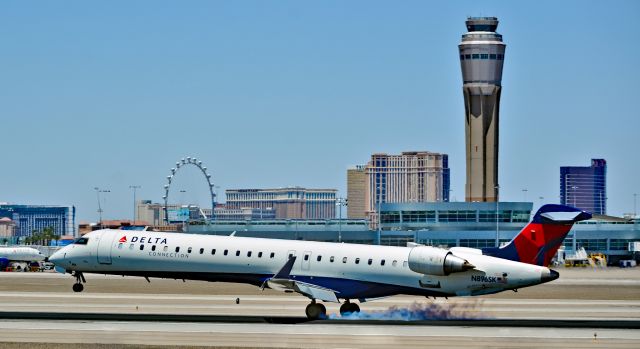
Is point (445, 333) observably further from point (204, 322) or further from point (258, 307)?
point (258, 307)

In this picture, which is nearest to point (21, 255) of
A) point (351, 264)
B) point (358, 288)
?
point (351, 264)

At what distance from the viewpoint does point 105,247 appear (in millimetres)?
58906

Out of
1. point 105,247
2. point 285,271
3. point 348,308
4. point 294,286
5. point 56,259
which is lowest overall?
point 348,308

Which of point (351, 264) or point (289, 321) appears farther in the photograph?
point (351, 264)

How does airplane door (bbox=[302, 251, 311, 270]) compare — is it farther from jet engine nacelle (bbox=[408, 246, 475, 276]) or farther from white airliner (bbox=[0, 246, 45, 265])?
white airliner (bbox=[0, 246, 45, 265])

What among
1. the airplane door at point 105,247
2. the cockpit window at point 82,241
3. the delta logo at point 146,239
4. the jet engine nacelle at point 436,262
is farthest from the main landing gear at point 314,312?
the cockpit window at point 82,241

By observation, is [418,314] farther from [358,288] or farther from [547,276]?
[547,276]

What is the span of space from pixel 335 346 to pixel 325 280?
38.7ft

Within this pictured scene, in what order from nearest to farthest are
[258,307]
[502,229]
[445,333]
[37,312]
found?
[445,333]
[37,312]
[258,307]
[502,229]

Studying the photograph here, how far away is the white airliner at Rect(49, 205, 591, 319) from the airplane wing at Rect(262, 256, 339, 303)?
0.04 m

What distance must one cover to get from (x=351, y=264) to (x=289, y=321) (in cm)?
425

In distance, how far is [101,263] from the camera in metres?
58.9

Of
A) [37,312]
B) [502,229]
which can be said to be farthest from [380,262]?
[502,229]

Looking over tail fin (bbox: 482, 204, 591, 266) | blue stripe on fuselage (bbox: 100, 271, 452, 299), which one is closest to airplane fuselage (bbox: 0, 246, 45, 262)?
blue stripe on fuselage (bbox: 100, 271, 452, 299)
